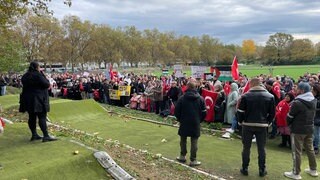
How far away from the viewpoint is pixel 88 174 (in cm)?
633

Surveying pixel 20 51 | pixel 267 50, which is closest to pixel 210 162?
pixel 20 51

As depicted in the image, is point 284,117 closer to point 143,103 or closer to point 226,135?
point 226,135

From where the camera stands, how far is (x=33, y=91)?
832 cm

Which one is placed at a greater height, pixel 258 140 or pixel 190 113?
pixel 190 113

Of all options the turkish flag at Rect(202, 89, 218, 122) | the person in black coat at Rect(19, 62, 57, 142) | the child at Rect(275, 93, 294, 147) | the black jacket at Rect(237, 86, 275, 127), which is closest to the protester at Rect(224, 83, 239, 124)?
the turkish flag at Rect(202, 89, 218, 122)

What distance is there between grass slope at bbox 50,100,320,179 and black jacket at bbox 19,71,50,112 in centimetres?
320

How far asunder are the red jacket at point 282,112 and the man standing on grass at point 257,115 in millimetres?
3120

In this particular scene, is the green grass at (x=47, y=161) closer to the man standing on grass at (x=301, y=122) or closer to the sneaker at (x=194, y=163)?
the sneaker at (x=194, y=163)

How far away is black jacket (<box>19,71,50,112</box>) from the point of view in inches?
324

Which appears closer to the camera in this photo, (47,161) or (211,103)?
(47,161)

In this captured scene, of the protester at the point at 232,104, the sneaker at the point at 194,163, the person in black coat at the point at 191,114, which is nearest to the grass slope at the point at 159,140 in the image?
the sneaker at the point at 194,163

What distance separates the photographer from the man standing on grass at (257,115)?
299 inches

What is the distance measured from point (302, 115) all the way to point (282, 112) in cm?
314

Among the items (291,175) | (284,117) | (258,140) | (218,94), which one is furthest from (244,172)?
(218,94)
